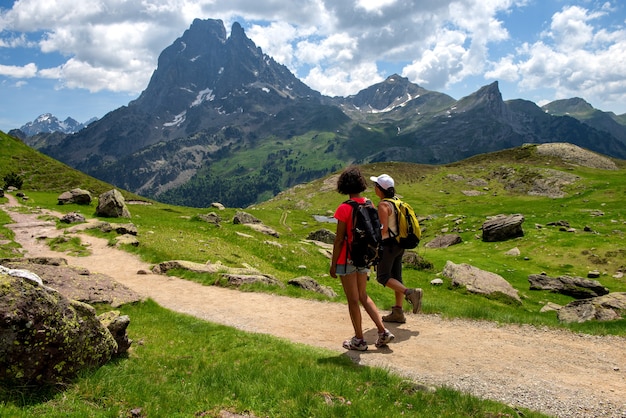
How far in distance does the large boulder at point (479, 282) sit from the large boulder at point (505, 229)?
21518 mm

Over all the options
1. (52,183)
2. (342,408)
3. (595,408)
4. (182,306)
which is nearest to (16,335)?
(342,408)

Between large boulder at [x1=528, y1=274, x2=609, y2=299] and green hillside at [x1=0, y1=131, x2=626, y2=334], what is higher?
green hillside at [x1=0, y1=131, x2=626, y2=334]

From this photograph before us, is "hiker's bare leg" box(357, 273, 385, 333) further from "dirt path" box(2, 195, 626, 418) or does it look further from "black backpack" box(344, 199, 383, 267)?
"dirt path" box(2, 195, 626, 418)

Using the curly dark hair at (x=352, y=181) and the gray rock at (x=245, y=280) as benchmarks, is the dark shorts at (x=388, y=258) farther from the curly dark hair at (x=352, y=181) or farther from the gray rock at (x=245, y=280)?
the gray rock at (x=245, y=280)

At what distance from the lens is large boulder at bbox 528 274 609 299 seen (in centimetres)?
3319

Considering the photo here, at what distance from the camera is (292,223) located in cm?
10688

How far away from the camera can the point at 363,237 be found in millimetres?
11375

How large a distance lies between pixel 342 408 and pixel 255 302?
39.0ft

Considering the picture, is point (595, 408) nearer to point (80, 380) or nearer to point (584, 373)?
point (584, 373)

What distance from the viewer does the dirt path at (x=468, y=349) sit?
10.0 m

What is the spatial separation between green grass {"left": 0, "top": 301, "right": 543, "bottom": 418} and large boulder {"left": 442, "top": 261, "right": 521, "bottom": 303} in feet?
83.3

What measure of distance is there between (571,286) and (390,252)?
2932 cm

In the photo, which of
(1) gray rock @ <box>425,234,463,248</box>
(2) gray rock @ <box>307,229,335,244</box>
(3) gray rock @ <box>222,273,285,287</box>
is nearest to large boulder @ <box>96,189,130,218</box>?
(2) gray rock @ <box>307,229,335,244</box>

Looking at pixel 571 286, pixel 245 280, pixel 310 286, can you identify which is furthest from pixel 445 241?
pixel 245 280
